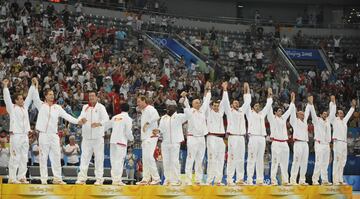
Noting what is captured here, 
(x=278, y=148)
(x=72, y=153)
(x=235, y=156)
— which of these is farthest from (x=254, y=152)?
(x=72, y=153)

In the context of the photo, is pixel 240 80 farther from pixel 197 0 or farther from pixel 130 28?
pixel 197 0

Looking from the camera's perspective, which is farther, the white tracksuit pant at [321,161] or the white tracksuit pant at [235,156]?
the white tracksuit pant at [321,161]

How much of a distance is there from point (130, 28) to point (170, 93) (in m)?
8.51

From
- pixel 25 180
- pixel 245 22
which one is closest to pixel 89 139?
pixel 25 180

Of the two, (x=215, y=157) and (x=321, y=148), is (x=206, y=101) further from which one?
(x=321, y=148)

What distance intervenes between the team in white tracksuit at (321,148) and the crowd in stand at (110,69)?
5.42 metres

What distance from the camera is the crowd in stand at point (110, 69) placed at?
2753cm

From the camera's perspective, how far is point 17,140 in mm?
17625

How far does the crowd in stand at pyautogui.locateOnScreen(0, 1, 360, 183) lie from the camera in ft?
90.3

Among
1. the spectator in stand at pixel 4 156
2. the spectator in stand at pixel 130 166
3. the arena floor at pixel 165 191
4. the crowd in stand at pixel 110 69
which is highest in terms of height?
the crowd in stand at pixel 110 69

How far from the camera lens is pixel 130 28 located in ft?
124

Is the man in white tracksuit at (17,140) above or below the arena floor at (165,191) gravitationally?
above

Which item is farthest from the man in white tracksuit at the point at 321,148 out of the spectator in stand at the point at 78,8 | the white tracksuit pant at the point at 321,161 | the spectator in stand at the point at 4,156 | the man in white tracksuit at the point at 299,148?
the spectator in stand at the point at 78,8

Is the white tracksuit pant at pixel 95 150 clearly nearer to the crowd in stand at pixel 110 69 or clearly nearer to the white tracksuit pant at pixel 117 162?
the white tracksuit pant at pixel 117 162
